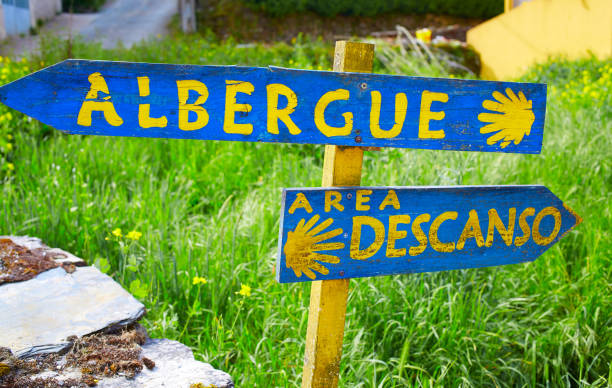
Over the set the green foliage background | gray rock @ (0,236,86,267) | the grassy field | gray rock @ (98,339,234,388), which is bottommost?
the grassy field

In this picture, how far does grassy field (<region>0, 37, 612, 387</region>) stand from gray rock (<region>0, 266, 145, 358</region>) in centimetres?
14

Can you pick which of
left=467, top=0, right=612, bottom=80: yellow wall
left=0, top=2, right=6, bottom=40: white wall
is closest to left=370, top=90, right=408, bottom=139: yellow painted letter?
left=467, top=0, right=612, bottom=80: yellow wall

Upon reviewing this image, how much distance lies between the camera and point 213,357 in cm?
194

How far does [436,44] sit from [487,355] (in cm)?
950

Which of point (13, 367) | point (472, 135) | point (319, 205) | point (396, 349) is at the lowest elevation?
point (396, 349)

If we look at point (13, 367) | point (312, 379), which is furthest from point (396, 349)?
point (13, 367)

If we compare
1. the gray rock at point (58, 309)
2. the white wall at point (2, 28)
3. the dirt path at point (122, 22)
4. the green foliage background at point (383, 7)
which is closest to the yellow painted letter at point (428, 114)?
the gray rock at point (58, 309)

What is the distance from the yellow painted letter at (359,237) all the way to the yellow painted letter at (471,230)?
0.25 m

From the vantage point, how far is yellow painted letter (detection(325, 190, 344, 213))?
1391 mm

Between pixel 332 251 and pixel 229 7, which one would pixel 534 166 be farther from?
pixel 229 7

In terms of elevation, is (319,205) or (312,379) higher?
(319,205)

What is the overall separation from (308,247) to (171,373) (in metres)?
0.53

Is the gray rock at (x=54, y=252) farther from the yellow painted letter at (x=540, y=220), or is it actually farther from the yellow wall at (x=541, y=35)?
the yellow wall at (x=541, y=35)

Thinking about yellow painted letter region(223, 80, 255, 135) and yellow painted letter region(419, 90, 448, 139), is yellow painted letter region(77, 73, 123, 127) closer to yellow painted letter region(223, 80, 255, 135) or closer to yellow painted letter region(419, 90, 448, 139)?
yellow painted letter region(223, 80, 255, 135)
